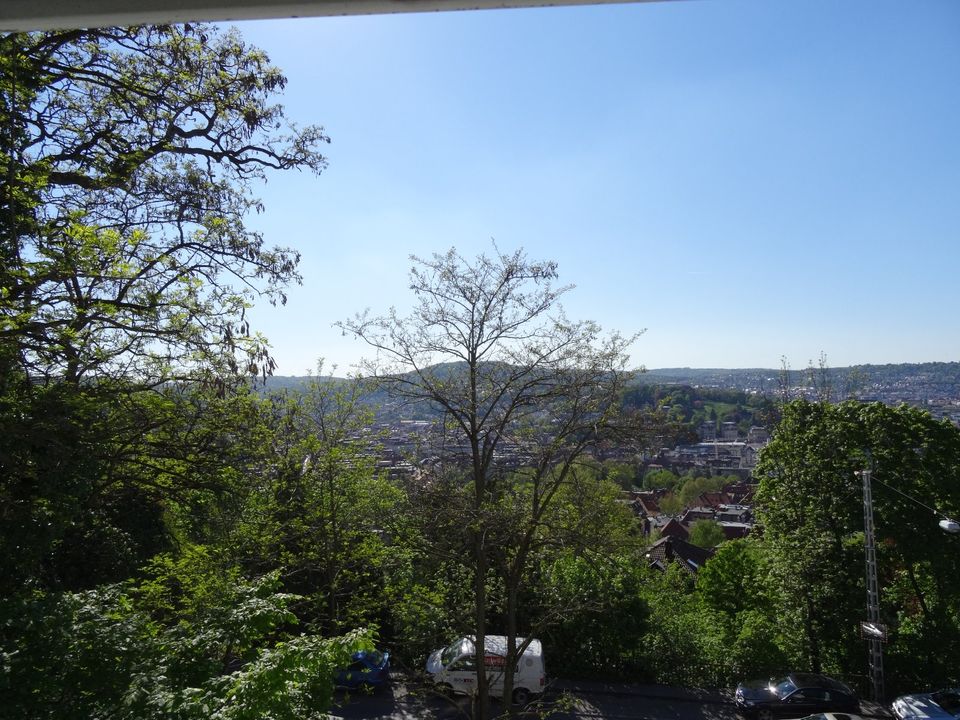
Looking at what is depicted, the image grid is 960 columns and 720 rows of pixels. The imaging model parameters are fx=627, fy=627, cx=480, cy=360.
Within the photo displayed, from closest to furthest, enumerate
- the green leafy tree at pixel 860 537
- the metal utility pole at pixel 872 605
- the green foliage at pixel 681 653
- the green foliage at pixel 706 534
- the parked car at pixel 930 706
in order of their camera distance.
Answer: the parked car at pixel 930 706, the metal utility pole at pixel 872 605, the green leafy tree at pixel 860 537, the green foliage at pixel 681 653, the green foliage at pixel 706 534

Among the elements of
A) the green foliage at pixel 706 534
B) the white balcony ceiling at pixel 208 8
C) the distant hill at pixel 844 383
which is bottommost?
the green foliage at pixel 706 534

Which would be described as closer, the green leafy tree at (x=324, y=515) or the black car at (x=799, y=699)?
the green leafy tree at (x=324, y=515)

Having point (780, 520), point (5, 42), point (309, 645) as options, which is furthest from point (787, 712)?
point (5, 42)

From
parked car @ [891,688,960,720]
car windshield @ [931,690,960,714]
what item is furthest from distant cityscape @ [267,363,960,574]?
car windshield @ [931,690,960,714]

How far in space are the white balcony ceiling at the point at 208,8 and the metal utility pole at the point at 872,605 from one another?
15005mm

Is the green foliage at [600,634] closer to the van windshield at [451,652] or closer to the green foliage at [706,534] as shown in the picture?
the van windshield at [451,652]

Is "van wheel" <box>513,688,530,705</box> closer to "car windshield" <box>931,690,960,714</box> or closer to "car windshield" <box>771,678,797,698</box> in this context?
"car windshield" <box>771,678,797,698</box>

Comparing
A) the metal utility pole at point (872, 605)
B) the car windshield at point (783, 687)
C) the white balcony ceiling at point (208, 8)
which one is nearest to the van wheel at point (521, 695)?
the car windshield at point (783, 687)

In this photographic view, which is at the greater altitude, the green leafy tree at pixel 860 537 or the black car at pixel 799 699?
the green leafy tree at pixel 860 537

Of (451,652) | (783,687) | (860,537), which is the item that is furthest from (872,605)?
(451,652)

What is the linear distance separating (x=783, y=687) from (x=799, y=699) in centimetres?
38

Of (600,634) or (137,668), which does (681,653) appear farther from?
(137,668)

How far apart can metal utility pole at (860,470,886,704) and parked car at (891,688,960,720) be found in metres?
1.01

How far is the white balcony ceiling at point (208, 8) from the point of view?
1544mm
